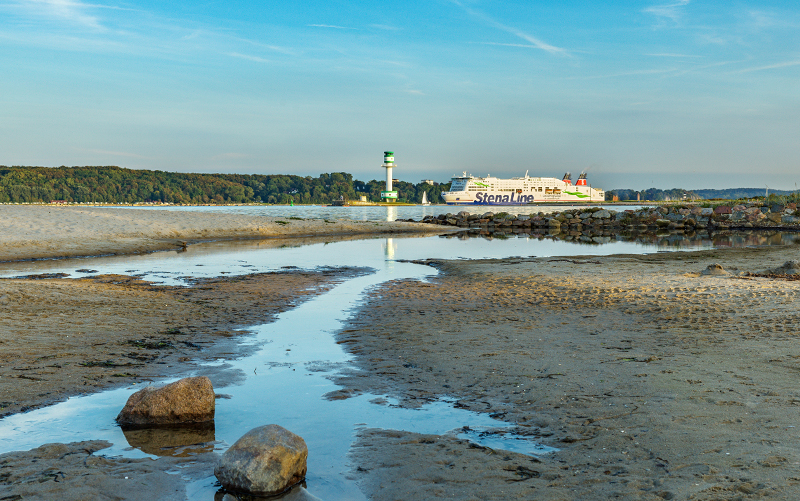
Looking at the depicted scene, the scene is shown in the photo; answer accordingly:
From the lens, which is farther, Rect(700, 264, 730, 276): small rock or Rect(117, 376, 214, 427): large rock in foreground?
Rect(700, 264, 730, 276): small rock

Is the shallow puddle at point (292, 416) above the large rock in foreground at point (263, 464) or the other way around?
the other way around

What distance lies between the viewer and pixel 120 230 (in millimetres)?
30516

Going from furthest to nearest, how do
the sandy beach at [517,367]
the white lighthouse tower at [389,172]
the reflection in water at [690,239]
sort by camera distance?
A: the white lighthouse tower at [389,172] → the reflection in water at [690,239] → the sandy beach at [517,367]

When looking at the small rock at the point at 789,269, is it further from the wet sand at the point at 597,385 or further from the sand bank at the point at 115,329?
the sand bank at the point at 115,329

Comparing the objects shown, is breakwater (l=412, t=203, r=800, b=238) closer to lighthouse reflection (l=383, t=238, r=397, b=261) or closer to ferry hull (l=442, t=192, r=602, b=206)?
lighthouse reflection (l=383, t=238, r=397, b=261)

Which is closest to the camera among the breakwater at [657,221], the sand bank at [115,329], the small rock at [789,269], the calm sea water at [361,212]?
the sand bank at [115,329]

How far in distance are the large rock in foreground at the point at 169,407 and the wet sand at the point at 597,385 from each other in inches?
65.2

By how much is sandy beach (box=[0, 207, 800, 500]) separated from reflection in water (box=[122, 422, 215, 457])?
0.25m

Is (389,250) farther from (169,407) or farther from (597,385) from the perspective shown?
(169,407)

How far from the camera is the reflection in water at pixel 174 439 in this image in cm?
502

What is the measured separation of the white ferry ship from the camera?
537ft

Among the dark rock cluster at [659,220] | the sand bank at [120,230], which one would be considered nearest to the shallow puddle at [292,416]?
the sand bank at [120,230]

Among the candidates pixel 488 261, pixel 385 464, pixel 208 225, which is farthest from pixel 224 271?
pixel 208 225

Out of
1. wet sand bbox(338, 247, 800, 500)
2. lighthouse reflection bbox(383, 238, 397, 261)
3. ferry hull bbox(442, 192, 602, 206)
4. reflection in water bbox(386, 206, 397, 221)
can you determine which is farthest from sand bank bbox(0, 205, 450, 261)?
ferry hull bbox(442, 192, 602, 206)
